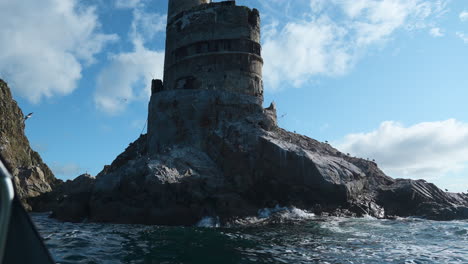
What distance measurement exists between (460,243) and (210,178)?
13524 millimetres

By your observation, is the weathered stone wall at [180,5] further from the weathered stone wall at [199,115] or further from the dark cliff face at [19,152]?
the dark cliff face at [19,152]

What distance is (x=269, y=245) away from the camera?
38.2ft

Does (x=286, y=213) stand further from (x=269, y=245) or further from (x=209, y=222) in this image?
(x=269, y=245)

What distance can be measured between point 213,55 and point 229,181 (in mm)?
12058

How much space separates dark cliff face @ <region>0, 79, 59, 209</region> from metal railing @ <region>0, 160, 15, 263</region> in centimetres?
3438

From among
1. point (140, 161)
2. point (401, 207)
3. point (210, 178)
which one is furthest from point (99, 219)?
point (401, 207)

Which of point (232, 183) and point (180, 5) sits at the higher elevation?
point (180, 5)

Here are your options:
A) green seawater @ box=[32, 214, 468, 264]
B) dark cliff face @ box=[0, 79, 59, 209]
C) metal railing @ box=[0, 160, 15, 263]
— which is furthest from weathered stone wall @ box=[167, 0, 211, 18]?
metal railing @ box=[0, 160, 15, 263]

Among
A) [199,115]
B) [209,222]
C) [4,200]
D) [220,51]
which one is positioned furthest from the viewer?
[220,51]

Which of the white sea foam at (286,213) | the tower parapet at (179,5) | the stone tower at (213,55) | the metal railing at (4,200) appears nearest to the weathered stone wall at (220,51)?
the stone tower at (213,55)

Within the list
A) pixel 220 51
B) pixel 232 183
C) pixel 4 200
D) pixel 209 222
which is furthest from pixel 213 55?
pixel 4 200

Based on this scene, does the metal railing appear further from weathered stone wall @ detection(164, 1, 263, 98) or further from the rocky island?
weathered stone wall @ detection(164, 1, 263, 98)

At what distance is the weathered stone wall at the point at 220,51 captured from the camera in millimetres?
28781

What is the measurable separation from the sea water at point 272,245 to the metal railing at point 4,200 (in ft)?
23.9
